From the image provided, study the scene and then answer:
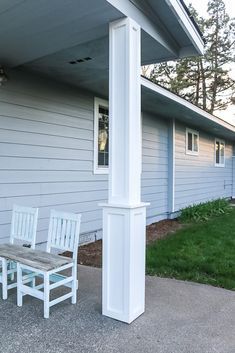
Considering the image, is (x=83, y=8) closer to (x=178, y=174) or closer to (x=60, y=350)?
(x=60, y=350)

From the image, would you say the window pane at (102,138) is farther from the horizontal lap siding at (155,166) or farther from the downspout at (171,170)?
the downspout at (171,170)

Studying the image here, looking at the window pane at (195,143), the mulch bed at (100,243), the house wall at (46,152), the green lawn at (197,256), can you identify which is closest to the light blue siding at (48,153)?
the house wall at (46,152)

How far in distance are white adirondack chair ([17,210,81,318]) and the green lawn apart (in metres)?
1.44

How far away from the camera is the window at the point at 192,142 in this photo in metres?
9.81

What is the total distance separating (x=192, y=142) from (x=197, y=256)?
236 inches

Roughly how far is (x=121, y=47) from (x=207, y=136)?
9.67 meters

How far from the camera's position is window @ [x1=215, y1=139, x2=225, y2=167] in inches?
511

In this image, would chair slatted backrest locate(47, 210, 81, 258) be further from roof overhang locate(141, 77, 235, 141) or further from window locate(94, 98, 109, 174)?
roof overhang locate(141, 77, 235, 141)

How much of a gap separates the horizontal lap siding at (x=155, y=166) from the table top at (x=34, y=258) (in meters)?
4.59

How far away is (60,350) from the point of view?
2.27 meters

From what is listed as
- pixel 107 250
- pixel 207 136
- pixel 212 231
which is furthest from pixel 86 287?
pixel 207 136

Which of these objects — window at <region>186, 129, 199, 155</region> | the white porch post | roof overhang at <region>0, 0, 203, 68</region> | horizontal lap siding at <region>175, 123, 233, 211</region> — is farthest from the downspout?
the white porch post

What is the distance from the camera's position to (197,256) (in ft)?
15.8

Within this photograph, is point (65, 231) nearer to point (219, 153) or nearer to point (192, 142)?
point (192, 142)
